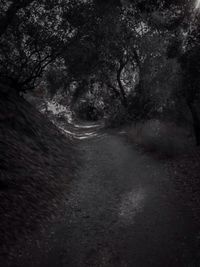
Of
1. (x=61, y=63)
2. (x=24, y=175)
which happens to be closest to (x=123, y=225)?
(x=24, y=175)

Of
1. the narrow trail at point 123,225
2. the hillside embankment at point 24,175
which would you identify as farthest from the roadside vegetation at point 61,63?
the narrow trail at point 123,225

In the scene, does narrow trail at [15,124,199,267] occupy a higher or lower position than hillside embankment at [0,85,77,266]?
lower

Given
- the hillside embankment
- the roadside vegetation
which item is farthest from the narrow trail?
the roadside vegetation

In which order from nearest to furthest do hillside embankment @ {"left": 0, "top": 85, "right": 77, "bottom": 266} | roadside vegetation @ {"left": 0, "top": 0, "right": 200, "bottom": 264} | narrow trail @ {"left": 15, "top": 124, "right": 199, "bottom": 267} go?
narrow trail @ {"left": 15, "top": 124, "right": 199, "bottom": 267}, hillside embankment @ {"left": 0, "top": 85, "right": 77, "bottom": 266}, roadside vegetation @ {"left": 0, "top": 0, "right": 200, "bottom": 264}

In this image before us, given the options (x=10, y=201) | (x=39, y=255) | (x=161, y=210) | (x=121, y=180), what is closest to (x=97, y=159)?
(x=121, y=180)

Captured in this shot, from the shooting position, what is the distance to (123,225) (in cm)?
845

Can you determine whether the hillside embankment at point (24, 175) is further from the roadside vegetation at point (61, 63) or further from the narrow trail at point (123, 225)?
the narrow trail at point (123, 225)

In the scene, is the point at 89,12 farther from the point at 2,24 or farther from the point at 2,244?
the point at 2,244

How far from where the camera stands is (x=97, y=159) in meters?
16.9

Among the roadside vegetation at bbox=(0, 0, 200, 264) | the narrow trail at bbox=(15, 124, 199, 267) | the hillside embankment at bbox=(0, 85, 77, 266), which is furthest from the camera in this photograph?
the roadside vegetation at bbox=(0, 0, 200, 264)

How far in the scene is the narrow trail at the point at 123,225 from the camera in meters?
6.80

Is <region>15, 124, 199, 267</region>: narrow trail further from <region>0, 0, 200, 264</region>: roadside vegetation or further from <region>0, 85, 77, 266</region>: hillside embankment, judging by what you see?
<region>0, 0, 200, 264</region>: roadside vegetation

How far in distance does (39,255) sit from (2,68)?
1212 cm

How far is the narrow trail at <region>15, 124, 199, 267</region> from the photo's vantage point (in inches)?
268
